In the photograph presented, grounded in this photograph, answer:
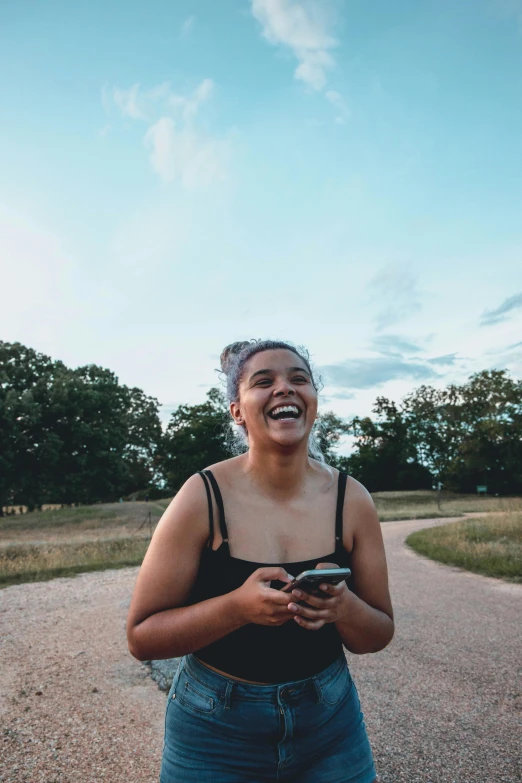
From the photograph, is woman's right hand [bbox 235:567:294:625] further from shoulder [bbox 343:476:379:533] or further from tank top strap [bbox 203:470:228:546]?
shoulder [bbox 343:476:379:533]

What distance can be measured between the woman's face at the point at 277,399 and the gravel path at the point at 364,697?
2.72m

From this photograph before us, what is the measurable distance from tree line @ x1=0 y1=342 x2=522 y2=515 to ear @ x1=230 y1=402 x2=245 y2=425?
1669cm

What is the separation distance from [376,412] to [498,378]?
1666cm

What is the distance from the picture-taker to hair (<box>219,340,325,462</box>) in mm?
2451

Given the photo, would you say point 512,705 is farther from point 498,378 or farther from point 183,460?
point 498,378

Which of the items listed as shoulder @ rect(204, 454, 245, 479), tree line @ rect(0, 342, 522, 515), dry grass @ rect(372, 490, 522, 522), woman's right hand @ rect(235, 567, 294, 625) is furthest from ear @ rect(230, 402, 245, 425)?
dry grass @ rect(372, 490, 522, 522)

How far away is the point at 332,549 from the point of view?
2098mm

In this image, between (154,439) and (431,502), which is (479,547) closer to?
(431,502)

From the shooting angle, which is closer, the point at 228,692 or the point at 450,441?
Answer: the point at 228,692

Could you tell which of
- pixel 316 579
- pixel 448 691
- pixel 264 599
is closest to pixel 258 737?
pixel 264 599

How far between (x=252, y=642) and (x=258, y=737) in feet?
1.03

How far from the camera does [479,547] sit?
13.2 m

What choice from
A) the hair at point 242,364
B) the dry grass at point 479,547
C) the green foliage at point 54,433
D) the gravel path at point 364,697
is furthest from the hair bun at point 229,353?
the green foliage at point 54,433

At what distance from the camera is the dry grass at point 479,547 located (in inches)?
434
